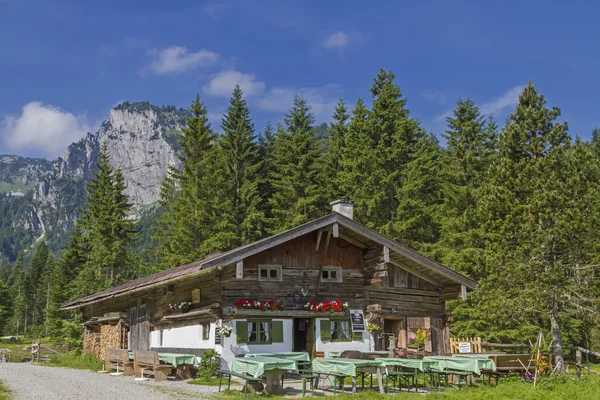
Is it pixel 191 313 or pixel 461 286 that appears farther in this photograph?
pixel 461 286

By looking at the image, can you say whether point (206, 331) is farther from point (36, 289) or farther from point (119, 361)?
point (36, 289)

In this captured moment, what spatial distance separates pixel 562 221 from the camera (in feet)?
71.6

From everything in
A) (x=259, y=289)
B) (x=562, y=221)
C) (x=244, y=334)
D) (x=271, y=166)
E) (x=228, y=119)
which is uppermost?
(x=228, y=119)

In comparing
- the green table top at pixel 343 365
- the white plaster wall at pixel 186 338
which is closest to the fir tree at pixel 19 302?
the white plaster wall at pixel 186 338

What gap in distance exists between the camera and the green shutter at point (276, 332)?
19.1 m

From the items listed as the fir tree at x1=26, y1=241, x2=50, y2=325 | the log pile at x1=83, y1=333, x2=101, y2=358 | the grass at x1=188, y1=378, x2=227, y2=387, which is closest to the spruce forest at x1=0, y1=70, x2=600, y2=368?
the log pile at x1=83, y1=333, x2=101, y2=358

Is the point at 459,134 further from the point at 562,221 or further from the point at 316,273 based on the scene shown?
the point at 316,273

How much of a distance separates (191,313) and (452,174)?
2103cm

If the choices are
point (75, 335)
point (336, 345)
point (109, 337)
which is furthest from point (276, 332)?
point (75, 335)

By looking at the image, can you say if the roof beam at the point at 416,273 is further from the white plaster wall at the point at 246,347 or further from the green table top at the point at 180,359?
the green table top at the point at 180,359

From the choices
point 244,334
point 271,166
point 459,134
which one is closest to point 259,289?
point 244,334

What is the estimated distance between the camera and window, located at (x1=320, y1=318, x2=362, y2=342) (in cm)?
1992

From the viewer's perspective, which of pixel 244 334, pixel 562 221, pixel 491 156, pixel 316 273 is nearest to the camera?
pixel 244 334

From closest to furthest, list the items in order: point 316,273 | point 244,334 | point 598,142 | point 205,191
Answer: point 244,334 < point 316,273 < point 205,191 < point 598,142
